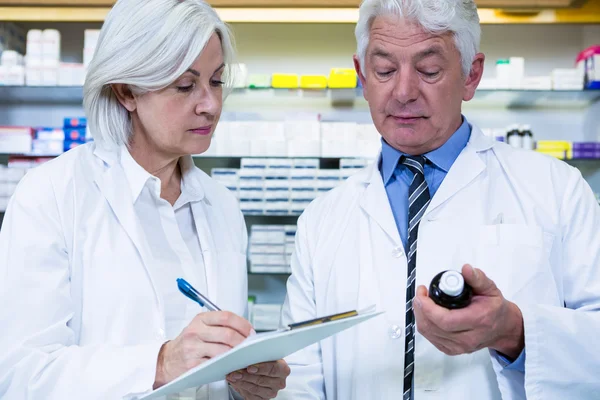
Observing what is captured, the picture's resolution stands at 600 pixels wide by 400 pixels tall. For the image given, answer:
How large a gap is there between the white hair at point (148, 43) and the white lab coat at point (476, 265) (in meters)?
0.58

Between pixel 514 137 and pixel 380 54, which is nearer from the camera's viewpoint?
pixel 380 54

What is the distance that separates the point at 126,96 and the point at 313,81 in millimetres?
1733

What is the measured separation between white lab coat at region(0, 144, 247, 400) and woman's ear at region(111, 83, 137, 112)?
0.13 m

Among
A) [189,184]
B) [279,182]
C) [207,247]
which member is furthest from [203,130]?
[279,182]

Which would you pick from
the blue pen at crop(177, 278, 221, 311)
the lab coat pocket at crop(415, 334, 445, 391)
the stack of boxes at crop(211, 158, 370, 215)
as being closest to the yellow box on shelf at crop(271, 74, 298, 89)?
the stack of boxes at crop(211, 158, 370, 215)

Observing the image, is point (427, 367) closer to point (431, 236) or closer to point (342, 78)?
point (431, 236)

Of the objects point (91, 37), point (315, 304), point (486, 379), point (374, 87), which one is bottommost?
point (486, 379)

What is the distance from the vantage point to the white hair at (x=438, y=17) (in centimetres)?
162

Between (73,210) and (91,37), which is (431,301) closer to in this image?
(73,210)

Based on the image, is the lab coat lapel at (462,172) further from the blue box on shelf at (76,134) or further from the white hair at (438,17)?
the blue box on shelf at (76,134)

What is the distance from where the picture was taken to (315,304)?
174cm

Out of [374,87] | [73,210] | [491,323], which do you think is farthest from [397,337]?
[73,210]

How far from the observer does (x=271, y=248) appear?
10.7 feet

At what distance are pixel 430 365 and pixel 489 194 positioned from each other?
477 mm
